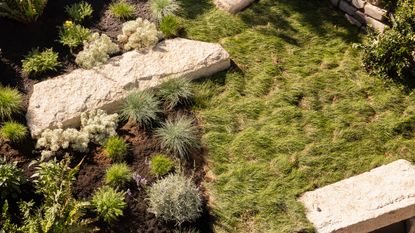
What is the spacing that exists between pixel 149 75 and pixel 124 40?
87cm

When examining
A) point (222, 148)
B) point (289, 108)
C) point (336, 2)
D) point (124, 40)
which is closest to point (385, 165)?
point (289, 108)

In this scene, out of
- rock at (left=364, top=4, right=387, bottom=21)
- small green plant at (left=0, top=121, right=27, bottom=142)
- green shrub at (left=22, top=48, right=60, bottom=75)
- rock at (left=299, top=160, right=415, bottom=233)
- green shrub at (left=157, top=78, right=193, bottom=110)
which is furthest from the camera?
rock at (left=364, top=4, right=387, bottom=21)

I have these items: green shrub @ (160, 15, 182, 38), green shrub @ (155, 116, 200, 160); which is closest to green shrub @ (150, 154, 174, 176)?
green shrub @ (155, 116, 200, 160)

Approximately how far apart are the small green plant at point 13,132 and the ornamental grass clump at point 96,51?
4.52 feet

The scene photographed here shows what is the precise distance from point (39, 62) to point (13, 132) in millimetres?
1286

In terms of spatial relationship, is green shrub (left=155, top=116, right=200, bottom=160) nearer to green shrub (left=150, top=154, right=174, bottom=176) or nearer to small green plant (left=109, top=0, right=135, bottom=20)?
green shrub (left=150, top=154, right=174, bottom=176)

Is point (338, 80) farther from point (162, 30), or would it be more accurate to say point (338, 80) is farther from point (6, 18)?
point (6, 18)

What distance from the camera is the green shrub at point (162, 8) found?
821 cm

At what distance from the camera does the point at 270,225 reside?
241 inches

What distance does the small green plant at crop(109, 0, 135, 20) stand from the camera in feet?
26.8

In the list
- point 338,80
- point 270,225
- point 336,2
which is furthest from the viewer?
point 336,2

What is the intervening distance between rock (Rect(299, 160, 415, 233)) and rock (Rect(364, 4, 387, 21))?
2.70 meters

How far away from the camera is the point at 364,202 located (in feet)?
20.4

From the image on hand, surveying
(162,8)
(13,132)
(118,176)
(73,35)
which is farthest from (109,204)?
(162,8)
